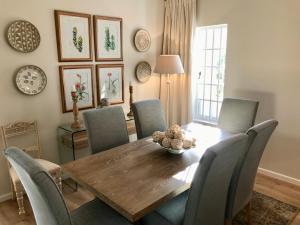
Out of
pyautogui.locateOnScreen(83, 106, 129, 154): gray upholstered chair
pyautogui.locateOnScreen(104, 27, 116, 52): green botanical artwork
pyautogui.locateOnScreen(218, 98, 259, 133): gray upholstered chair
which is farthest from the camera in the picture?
pyautogui.locateOnScreen(104, 27, 116, 52): green botanical artwork

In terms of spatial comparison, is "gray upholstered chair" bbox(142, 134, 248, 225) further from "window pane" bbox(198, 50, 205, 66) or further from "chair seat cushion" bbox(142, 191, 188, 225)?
"window pane" bbox(198, 50, 205, 66)

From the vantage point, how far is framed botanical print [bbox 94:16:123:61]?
11.2 ft

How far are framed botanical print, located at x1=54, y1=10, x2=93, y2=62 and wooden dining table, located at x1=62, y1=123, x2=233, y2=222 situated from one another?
156 cm

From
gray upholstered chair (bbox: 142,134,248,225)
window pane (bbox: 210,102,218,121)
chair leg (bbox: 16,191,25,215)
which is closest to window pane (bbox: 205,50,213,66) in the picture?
window pane (bbox: 210,102,218,121)

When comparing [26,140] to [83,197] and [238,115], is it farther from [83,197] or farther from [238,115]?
[238,115]

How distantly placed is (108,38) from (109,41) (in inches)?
1.7

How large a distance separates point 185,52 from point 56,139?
236 cm

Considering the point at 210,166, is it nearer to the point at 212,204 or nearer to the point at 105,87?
the point at 212,204

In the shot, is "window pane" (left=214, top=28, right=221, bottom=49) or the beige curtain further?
the beige curtain

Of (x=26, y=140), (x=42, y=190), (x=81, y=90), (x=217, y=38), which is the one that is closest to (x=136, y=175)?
(x=42, y=190)

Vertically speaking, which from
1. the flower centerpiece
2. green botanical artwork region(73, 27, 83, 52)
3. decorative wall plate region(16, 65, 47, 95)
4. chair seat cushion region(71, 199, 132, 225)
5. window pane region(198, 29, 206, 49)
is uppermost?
window pane region(198, 29, 206, 49)

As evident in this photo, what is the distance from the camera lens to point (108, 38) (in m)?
3.54

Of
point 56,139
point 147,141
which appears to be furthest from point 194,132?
point 56,139

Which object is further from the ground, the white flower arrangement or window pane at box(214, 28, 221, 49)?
window pane at box(214, 28, 221, 49)
